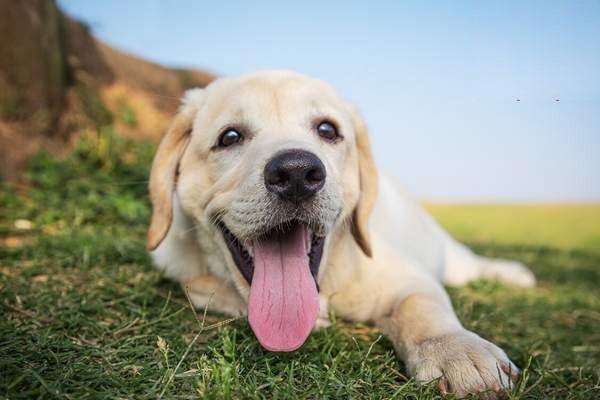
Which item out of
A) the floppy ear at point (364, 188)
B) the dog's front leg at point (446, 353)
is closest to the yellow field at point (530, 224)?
the floppy ear at point (364, 188)

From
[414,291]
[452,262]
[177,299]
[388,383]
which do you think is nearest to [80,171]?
[177,299]

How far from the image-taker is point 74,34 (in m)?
9.73

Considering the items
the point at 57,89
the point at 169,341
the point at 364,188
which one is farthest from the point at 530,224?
the point at 169,341

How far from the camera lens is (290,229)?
2.48 m

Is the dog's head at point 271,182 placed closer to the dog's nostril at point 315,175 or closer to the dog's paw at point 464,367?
the dog's nostril at point 315,175

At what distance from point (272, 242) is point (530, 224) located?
54.5ft

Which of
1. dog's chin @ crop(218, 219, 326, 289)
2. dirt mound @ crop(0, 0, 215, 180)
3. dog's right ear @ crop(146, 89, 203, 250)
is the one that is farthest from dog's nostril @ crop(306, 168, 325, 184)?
dirt mound @ crop(0, 0, 215, 180)

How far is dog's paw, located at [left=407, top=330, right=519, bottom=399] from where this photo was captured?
1.91 m

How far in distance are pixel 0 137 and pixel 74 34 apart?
405cm

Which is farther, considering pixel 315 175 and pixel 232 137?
pixel 232 137

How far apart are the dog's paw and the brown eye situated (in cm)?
130

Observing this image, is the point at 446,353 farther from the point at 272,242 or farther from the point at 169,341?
the point at 169,341

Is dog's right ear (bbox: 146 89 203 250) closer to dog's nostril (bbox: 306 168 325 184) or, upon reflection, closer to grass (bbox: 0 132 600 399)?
grass (bbox: 0 132 600 399)

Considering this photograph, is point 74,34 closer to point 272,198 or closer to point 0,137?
point 0,137
